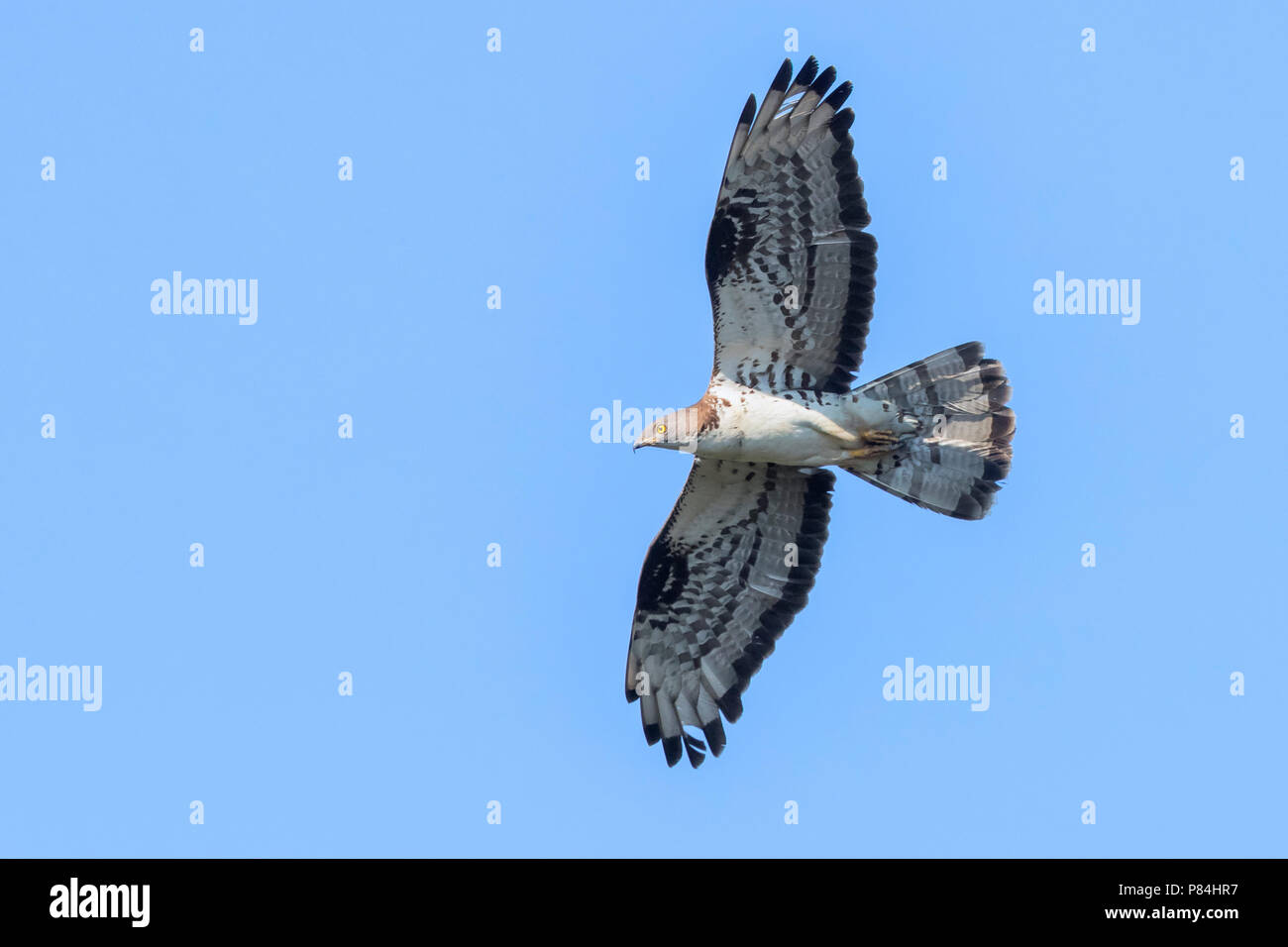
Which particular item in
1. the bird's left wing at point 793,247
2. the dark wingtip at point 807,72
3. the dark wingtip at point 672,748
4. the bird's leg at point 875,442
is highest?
the dark wingtip at point 807,72

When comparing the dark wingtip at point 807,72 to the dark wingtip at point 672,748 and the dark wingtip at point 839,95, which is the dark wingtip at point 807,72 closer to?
the dark wingtip at point 839,95

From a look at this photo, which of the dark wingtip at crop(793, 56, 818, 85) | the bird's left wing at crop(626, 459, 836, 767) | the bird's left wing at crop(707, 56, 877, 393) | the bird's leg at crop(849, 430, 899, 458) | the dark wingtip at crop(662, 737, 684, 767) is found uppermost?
the dark wingtip at crop(793, 56, 818, 85)

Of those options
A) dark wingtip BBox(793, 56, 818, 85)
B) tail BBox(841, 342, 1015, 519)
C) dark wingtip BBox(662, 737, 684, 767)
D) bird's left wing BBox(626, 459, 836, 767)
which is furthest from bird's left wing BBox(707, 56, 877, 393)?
dark wingtip BBox(662, 737, 684, 767)

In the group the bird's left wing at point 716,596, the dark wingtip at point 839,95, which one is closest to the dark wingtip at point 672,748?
the bird's left wing at point 716,596

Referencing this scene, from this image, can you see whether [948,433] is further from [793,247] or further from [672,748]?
[672,748]

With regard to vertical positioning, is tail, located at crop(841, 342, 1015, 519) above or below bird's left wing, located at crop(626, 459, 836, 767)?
above

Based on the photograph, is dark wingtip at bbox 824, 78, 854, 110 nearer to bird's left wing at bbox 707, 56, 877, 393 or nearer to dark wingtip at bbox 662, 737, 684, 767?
bird's left wing at bbox 707, 56, 877, 393
